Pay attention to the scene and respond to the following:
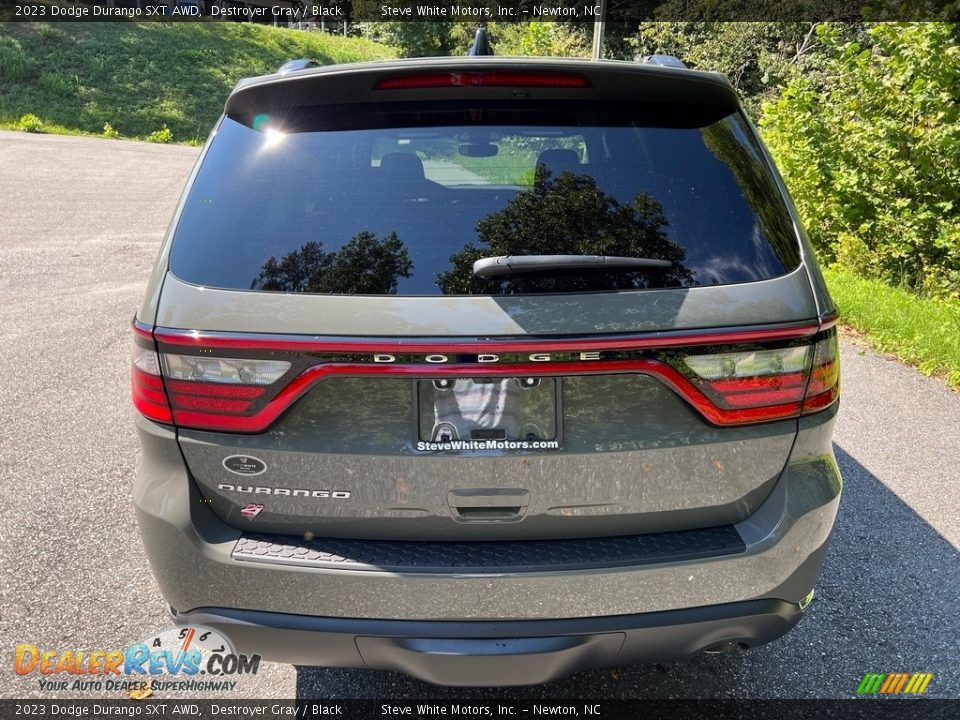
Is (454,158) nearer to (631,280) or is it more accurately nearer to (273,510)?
(631,280)

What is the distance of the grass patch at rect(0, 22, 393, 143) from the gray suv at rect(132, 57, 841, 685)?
90.8 feet

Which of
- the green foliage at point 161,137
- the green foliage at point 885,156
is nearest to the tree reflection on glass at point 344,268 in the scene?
the green foliage at point 885,156

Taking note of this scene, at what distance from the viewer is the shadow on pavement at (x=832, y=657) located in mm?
2502

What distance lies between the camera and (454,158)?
6.93 feet

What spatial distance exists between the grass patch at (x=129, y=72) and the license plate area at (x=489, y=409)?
28.0 meters

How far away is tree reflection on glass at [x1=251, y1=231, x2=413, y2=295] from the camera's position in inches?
70.9

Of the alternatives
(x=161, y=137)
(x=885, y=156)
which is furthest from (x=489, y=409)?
(x=161, y=137)

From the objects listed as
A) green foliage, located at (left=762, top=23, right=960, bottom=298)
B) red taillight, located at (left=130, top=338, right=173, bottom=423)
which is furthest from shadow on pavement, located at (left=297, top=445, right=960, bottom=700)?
green foliage, located at (left=762, top=23, right=960, bottom=298)

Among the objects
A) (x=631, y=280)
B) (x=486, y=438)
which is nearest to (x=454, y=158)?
(x=631, y=280)

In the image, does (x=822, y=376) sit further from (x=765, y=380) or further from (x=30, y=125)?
(x=30, y=125)

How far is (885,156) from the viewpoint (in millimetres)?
7738

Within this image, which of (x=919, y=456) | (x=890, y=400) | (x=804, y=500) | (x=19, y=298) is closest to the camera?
(x=804, y=500)

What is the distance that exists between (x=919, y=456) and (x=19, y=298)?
7.85 metres

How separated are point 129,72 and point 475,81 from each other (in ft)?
125
